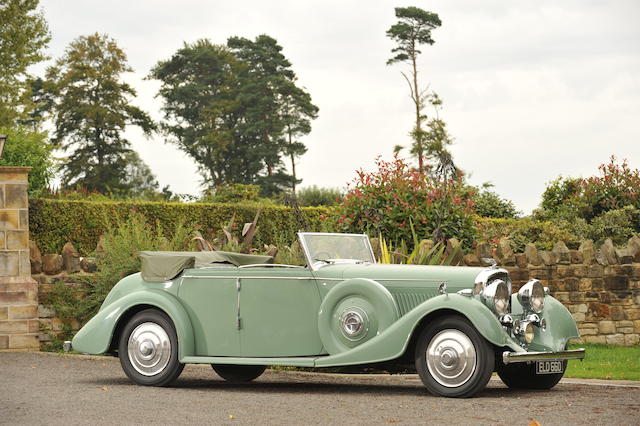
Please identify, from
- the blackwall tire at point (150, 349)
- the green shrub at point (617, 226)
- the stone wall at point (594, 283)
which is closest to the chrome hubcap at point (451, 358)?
the blackwall tire at point (150, 349)

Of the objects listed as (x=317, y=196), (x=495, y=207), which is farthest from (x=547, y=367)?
(x=317, y=196)

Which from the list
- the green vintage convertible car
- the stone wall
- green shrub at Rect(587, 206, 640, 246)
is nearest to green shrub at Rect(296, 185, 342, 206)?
green shrub at Rect(587, 206, 640, 246)

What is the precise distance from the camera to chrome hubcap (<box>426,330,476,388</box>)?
7.82 m

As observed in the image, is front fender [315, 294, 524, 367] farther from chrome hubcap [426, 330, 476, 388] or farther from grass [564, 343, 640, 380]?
grass [564, 343, 640, 380]

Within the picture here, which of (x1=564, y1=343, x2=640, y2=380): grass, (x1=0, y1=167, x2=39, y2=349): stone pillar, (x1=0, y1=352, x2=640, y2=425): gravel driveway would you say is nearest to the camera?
(x1=0, y1=352, x2=640, y2=425): gravel driveway

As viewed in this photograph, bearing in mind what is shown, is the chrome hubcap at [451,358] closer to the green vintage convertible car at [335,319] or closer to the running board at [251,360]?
the green vintage convertible car at [335,319]

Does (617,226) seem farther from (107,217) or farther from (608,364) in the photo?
(107,217)

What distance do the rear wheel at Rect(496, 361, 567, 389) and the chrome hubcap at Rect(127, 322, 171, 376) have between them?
3.17m

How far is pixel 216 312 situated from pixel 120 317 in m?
1.01

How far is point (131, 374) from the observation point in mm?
9219

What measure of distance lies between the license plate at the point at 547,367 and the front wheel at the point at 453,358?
0.74 m

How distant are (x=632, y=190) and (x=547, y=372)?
14.2 meters

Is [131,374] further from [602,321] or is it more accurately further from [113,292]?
[602,321]

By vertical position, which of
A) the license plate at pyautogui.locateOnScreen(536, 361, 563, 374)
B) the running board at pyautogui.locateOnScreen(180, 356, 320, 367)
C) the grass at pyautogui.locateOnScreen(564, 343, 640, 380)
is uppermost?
the running board at pyautogui.locateOnScreen(180, 356, 320, 367)
